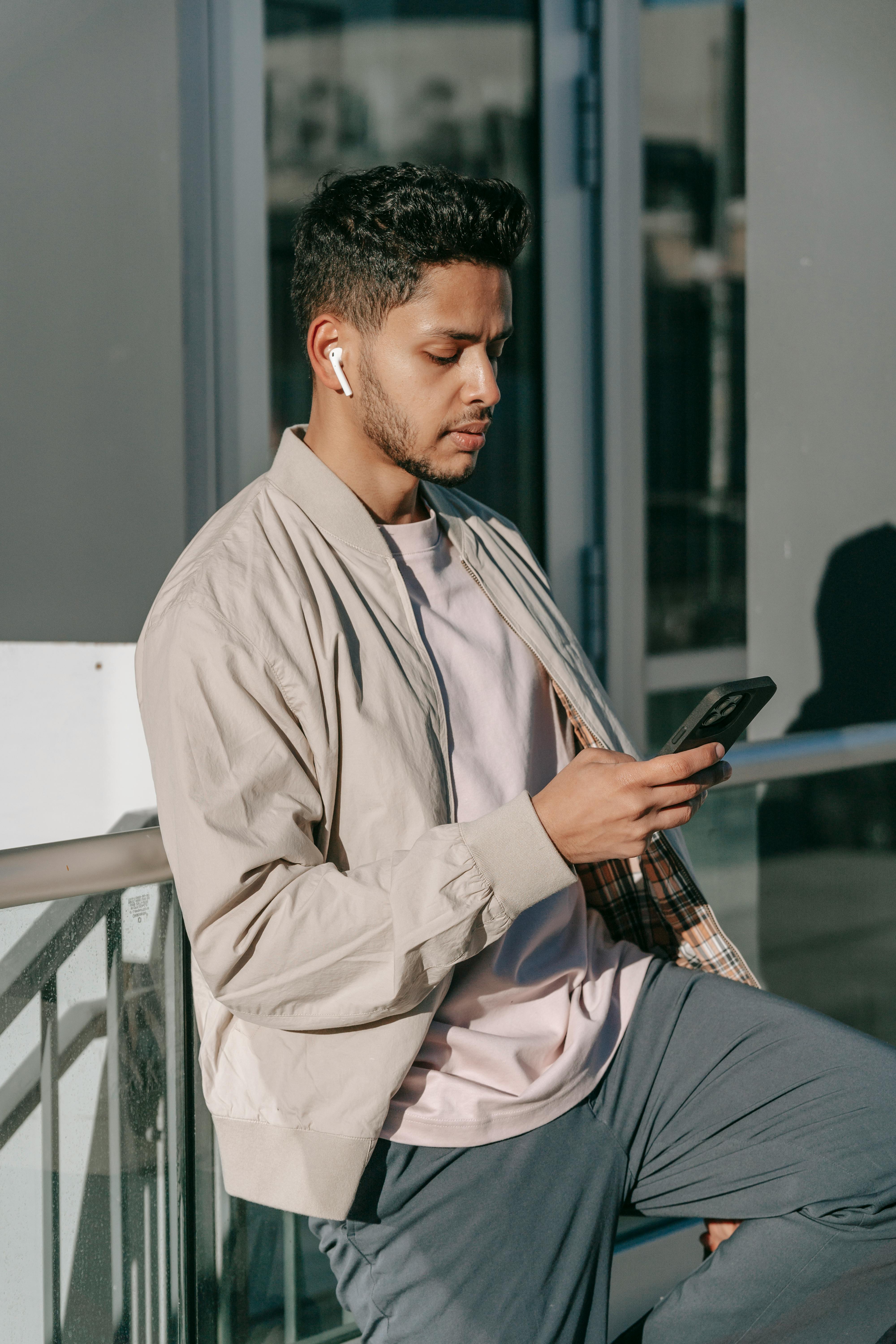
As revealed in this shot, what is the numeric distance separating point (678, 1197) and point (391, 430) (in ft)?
3.32

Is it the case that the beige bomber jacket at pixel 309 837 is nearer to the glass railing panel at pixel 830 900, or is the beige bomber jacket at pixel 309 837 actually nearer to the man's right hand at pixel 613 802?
the man's right hand at pixel 613 802

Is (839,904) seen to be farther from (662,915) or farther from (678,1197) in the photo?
(678,1197)

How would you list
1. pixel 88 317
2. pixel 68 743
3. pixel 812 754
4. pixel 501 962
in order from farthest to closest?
pixel 88 317 < pixel 68 743 < pixel 812 754 < pixel 501 962

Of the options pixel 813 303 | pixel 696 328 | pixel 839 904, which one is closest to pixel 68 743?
pixel 839 904

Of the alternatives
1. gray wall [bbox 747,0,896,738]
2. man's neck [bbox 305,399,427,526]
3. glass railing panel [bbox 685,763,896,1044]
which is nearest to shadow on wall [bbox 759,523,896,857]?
gray wall [bbox 747,0,896,738]

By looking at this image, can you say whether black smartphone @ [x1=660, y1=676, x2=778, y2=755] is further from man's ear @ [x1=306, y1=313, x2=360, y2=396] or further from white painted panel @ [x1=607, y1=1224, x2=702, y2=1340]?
white painted panel @ [x1=607, y1=1224, x2=702, y2=1340]

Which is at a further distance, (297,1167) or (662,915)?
(662,915)

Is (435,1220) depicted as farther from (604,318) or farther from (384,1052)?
(604,318)

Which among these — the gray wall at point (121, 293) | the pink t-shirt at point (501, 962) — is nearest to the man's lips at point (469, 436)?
the pink t-shirt at point (501, 962)

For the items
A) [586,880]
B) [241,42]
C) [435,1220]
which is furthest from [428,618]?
[241,42]

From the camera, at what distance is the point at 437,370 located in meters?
1.59

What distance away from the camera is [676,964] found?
1729 mm

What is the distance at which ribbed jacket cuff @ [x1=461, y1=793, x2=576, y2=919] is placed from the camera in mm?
1264

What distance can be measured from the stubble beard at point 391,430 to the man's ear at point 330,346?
0.03m
